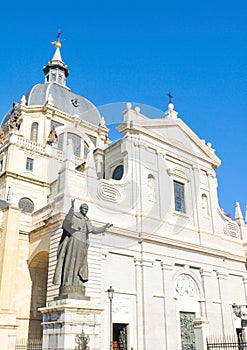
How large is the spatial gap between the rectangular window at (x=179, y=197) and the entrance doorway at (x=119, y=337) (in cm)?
892

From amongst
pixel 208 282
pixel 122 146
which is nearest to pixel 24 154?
pixel 122 146

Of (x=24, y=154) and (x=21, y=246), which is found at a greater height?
(x=24, y=154)

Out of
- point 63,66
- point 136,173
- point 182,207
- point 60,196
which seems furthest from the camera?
point 63,66

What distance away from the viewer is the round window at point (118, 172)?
2470 centimetres

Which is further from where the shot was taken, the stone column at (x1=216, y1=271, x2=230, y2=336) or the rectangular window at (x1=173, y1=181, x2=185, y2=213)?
the rectangular window at (x1=173, y1=181, x2=185, y2=213)

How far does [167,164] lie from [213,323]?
10.5 meters

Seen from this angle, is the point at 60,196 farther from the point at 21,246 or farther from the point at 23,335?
the point at 23,335

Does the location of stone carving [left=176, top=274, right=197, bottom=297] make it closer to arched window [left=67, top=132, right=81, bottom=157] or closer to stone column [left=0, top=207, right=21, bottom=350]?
stone column [left=0, top=207, right=21, bottom=350]

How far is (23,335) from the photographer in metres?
20.4

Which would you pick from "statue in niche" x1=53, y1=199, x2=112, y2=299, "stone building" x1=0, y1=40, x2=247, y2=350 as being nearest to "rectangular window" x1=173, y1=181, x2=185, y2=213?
"stone building" x1=0, y1=40, x2=247, y2=350

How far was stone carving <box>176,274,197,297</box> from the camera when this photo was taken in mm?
22656

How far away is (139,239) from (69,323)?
12268 millimetres

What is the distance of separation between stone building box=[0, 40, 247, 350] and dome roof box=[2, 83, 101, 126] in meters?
11.1

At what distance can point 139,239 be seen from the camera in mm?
21594
